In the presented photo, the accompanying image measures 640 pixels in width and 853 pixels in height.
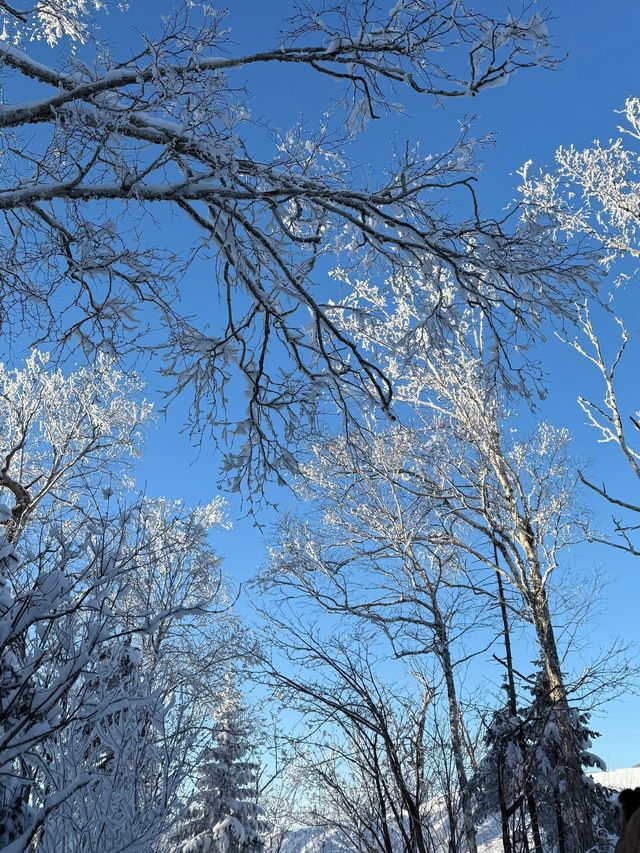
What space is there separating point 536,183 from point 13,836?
12.5m

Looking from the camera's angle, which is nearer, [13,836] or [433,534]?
[13,836]

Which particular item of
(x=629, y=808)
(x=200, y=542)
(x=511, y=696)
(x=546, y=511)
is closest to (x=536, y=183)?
(x=546, y=511)

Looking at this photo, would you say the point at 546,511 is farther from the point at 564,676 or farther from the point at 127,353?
the point at 127,353

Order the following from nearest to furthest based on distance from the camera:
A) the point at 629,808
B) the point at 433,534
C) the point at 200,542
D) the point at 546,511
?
the point at 629,808, the point at 546,511, the point at 433,534, the point at 200,542

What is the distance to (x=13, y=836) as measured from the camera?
2.73m

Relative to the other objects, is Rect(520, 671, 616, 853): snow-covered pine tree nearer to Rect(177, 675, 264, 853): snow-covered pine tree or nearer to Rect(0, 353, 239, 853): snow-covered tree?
Rect(0, 353, 239, 853): snow-covered tree

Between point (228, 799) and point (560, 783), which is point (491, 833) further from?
point (560, 783)

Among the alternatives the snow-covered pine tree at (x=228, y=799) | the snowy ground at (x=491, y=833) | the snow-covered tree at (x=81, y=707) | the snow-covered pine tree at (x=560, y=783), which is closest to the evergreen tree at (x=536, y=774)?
the snow-covered pine tree at (x=560, y=783)

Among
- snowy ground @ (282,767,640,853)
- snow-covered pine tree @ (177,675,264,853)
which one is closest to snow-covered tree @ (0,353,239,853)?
snow-covered pine tree @ (177,675,264,853)

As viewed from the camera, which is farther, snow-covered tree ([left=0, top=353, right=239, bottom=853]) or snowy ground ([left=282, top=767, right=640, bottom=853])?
snowy ground ([left=282, top=767, right=640, bottom=853])

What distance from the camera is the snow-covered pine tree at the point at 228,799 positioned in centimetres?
1631

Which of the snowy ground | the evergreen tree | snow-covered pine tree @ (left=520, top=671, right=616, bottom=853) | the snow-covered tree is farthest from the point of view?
the snowy ground

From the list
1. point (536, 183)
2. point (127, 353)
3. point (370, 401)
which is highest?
point (536, 183)

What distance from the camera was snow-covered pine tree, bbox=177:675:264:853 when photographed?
16.3 metres
